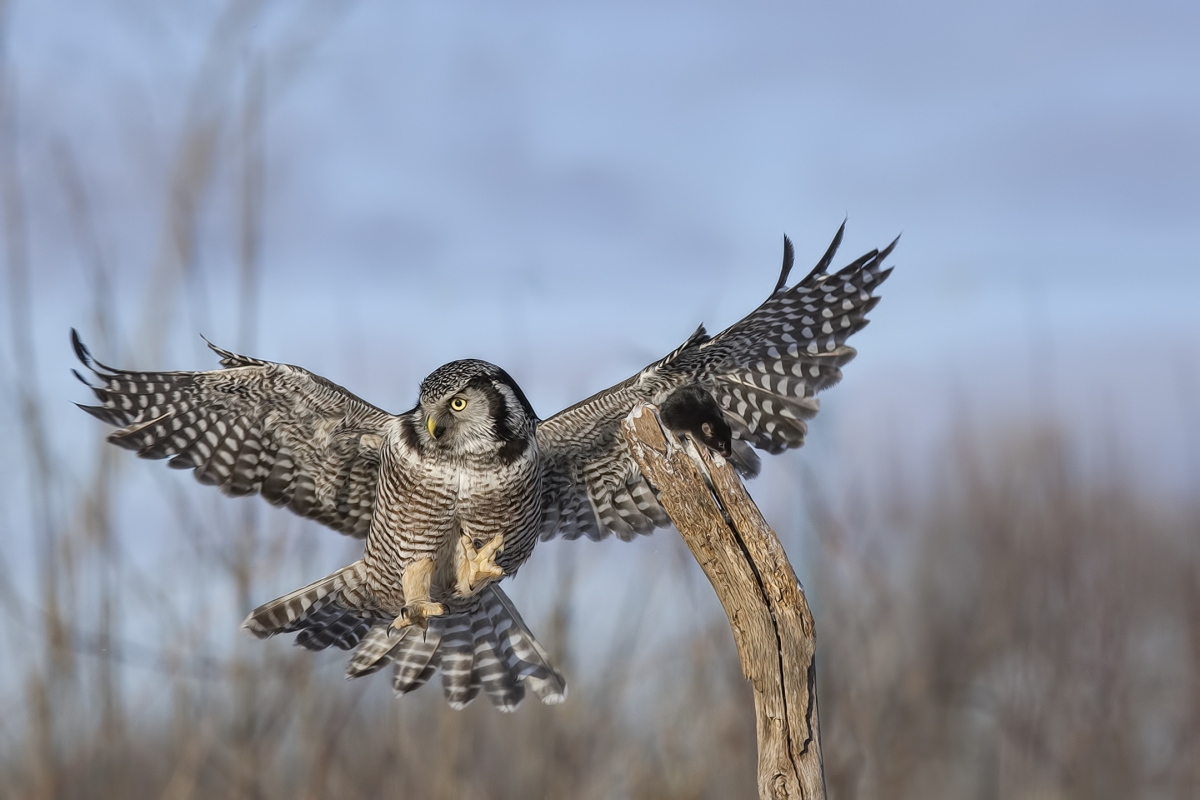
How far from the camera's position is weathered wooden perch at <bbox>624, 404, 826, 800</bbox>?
10.3 feet

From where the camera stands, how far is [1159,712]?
9055 mm

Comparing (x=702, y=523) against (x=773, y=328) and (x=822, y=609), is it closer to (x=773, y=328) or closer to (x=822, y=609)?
(x=773, y=328)

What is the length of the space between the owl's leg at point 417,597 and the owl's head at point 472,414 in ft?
1.78

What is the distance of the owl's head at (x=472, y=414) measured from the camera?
434 cm

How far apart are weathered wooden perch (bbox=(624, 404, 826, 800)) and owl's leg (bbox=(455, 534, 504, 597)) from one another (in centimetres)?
122

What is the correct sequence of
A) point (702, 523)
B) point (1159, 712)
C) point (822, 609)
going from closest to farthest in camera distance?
point (702, 523), point (822, 609), point (1159, 712)

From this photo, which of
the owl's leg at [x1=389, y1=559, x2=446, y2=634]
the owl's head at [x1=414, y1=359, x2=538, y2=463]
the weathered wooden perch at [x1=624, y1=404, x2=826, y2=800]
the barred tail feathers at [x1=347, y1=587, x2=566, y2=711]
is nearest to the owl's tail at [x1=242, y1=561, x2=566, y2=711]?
the barred tail feathers at [x1=347, y1=587, x2=566, y2=711]

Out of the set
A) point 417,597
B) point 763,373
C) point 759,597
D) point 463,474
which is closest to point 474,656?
point 417,597

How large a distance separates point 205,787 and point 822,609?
3160 millimetres

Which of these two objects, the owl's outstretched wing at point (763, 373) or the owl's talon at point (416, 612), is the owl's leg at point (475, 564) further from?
the owl's outstretched wing at point (763, 373)

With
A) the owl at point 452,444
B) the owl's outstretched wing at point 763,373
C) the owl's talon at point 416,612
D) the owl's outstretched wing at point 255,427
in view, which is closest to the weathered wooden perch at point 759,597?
the owl at point 452,444

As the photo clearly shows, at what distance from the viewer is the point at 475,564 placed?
4.44m

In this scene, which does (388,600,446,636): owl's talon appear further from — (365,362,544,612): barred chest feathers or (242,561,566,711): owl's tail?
(242,561,566,711): owl's tail

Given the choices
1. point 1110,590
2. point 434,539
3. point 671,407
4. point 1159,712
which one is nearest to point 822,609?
point 671,407
